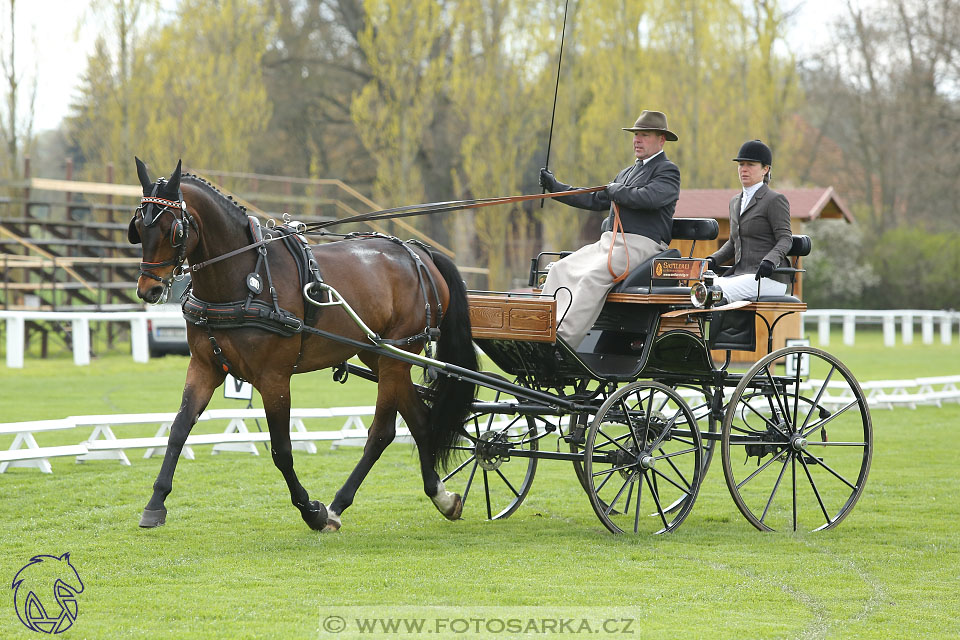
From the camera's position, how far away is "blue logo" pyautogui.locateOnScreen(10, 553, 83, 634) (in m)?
4.70

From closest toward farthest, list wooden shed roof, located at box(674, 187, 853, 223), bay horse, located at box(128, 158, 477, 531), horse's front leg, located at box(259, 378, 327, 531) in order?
bay horse, located at box(128, 158, 477, 531), horse's front leg, located at box(259, 378, 327, 531), wooden shed roof, located at box(674, 187, 853, 223)

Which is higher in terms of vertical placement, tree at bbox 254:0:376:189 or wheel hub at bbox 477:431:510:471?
tree at bbox 254:0:376:189

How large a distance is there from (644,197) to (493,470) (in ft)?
6.52

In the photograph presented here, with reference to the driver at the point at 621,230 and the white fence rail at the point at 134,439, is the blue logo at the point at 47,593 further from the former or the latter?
the driver at the point at 621,230

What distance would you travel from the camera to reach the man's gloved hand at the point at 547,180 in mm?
6941

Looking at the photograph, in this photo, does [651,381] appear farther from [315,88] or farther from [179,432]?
[315,88]

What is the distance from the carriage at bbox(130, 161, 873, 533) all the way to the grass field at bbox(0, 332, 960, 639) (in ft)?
0.99

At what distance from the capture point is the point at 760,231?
755 cm

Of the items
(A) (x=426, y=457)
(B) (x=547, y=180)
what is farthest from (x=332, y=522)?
(B) (x=547, y=180)

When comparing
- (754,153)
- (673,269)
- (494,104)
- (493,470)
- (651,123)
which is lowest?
(493,470)

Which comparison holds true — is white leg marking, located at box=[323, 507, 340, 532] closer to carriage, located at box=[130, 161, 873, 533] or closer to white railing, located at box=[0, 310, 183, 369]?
carriage, located at box=[130, 161, 873, 533]

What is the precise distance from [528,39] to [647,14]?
12.9 ft

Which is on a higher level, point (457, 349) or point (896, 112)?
point (896, 112)

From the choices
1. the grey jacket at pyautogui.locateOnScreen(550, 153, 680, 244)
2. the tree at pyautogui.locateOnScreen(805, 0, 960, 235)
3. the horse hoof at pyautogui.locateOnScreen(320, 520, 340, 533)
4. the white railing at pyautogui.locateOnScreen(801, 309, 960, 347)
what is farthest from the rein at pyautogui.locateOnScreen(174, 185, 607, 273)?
the tree at pyautogui.locateOnScreen(805, 0, 960, 235)
